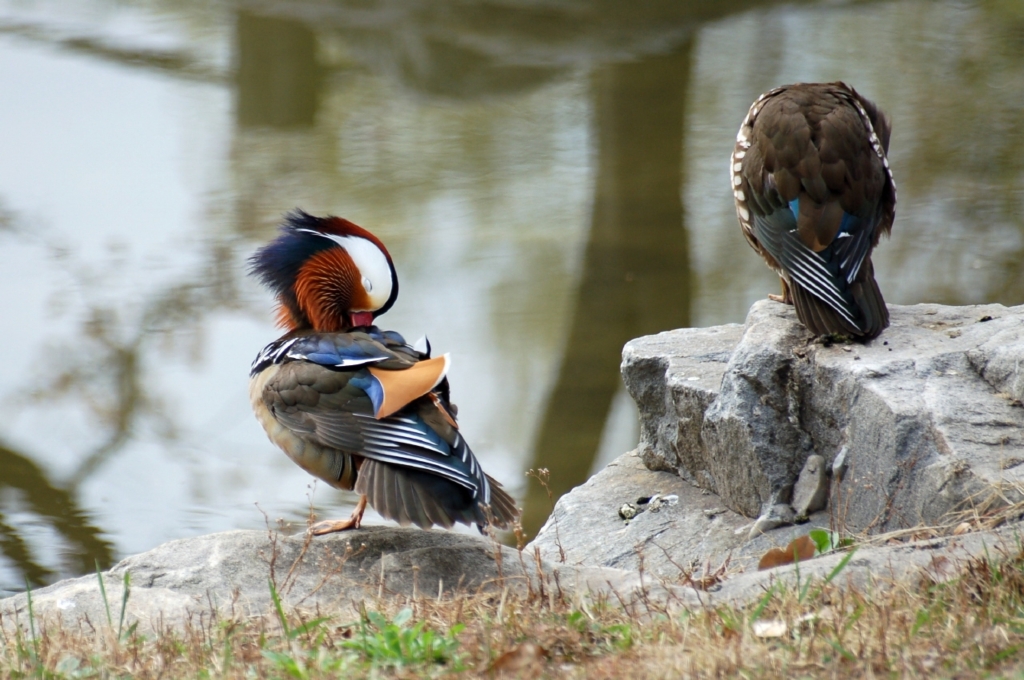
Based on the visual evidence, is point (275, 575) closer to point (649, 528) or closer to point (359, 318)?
point (359, 318)

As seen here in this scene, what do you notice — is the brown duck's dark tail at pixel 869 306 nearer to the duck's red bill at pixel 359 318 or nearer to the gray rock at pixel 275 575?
the gray rock at pixel 275 575

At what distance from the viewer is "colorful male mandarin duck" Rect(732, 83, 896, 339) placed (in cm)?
410

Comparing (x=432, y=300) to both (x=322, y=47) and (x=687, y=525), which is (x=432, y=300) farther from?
(x=322, y=47)

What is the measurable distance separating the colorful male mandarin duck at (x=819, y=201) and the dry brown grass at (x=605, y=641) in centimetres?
140

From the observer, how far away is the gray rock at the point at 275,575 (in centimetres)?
320

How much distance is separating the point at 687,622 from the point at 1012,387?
5.31ft

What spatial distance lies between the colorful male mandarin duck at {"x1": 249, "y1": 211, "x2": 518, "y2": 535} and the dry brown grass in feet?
1.65

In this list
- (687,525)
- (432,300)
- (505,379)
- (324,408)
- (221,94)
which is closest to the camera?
(324,408)

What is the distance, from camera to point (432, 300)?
26.9ft

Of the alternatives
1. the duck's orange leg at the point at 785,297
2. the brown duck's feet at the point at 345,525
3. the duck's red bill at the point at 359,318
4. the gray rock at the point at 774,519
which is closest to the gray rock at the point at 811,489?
the gray rock at the point at 774,519

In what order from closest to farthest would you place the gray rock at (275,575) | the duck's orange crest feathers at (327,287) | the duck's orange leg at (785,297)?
the gray rock at (275,575) < the duck's orange crest feathers at (327,287) < the duck's orange leg at (785,297)

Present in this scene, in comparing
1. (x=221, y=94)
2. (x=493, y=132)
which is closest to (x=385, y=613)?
(x=493, y=132)

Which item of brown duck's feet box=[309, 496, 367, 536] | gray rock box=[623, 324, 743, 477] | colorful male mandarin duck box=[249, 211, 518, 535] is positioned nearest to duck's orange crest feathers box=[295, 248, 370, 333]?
colorful male mandarin duck box=[249, 211, 518, 535]

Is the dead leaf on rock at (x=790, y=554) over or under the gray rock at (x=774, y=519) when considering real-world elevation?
over
